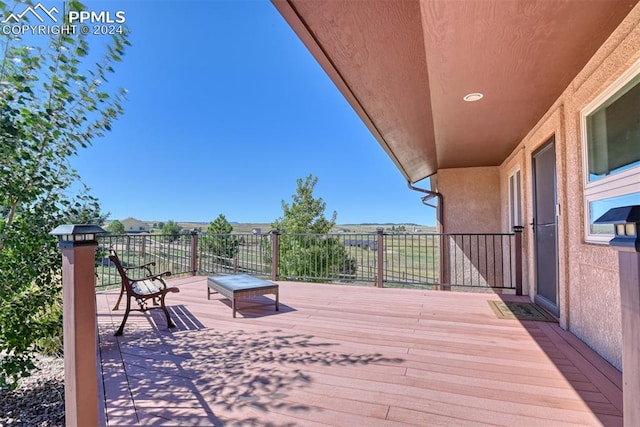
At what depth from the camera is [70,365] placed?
4.21 ft

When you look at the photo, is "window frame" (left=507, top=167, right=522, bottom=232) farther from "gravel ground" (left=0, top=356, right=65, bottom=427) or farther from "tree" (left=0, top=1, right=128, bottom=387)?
"gravel ground" (left=0, top=356, right=65, bottom=427)

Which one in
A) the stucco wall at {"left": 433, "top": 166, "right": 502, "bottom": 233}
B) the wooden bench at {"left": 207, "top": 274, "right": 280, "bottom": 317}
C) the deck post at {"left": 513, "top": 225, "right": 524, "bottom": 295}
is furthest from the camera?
the stucco wall at {"left": 433, "top": 166, "right": 502, "bottom": 233}

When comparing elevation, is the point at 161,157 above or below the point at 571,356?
above

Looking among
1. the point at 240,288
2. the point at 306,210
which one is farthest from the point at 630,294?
the point at 306,210

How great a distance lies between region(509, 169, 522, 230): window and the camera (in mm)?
4915

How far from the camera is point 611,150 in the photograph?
218 cm

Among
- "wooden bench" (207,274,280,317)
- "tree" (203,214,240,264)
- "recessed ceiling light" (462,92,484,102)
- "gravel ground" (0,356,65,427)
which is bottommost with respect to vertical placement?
"gravel ground" (0,356,65,427)

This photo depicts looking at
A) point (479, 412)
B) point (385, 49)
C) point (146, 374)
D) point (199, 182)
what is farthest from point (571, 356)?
point (199, 182)

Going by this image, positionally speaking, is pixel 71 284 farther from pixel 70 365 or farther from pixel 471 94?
pixel 471 94

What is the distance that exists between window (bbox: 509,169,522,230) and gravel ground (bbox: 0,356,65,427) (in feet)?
19.4

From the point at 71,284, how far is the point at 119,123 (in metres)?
1.59

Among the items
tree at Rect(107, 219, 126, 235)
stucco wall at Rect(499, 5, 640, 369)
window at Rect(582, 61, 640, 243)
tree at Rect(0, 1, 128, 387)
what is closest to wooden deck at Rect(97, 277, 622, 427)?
stucco wall at Rect(499, 5, 640, 369)

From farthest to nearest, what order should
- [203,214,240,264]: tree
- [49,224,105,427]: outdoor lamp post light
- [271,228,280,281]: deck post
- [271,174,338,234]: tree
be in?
[271,174,338,234]: tree → [203,214,240,264]: tree → [271,228,280,281]: deck post → [49,224,105,427]: outdoor lamp post light

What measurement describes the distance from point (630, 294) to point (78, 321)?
2029 mm
